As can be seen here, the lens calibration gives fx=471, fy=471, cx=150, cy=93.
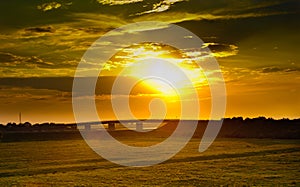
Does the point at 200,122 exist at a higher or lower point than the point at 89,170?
higher

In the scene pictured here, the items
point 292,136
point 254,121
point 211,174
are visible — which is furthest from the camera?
point 254,121

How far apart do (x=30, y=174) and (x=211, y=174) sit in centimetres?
1598

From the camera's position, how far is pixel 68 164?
165ft

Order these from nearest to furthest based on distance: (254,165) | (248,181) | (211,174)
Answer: (248,181)
(211,174)
(254,165)

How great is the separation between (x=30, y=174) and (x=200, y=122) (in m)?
113

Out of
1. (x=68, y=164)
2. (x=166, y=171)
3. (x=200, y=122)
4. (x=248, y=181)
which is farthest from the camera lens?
(x=200, y=122)

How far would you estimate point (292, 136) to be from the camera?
115000 mm

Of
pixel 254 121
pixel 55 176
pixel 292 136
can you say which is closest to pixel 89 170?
pixel 55 176

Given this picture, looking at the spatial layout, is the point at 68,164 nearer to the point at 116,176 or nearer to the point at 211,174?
the point at 116,176

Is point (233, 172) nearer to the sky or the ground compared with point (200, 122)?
nearer to the ground

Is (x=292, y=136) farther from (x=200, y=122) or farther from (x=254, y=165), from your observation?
(x=254, y=165)

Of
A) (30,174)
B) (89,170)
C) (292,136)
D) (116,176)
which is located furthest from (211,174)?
(292,136)

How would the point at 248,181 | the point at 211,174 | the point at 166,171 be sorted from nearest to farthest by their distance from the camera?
the point at 248,181
the point at 211,174
the point at 166,171

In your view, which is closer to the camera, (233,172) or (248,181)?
(248,181)
